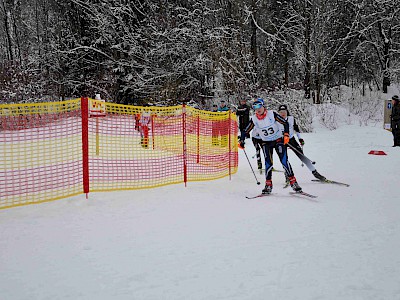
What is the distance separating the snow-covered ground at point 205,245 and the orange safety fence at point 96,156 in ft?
1.98

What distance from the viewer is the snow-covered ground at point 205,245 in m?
3.60

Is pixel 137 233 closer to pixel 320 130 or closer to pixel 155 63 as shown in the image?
pixel 320 130

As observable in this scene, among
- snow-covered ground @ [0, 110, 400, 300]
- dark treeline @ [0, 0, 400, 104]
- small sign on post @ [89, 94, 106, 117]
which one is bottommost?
snow-covered ground @ [0, 110, 400, 300]

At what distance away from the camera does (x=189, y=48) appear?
2670cm

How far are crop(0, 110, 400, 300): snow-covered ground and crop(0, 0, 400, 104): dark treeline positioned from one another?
17.0 metres

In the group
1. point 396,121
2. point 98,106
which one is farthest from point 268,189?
point 396,121

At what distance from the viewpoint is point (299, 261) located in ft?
13.8

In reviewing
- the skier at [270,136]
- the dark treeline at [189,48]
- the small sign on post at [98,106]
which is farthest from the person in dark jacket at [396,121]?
the small sign on post at [98,106]

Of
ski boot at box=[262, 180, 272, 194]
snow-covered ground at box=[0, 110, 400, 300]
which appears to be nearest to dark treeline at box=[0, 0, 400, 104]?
ski boot at box=[262, 180, 272, 194]

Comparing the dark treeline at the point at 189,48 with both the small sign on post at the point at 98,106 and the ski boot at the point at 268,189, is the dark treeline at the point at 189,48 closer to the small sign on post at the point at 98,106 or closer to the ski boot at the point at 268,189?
the small sign on post at the point at 98,106

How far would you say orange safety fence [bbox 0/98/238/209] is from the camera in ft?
22.5

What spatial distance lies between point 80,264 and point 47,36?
121 ft

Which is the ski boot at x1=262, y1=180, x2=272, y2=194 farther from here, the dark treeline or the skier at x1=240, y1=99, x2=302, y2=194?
the dark treeline

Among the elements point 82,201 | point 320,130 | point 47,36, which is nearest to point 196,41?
point 320,130
